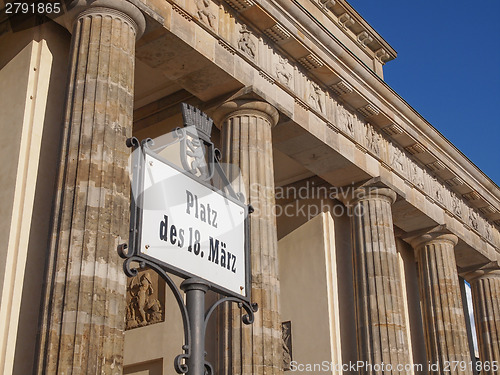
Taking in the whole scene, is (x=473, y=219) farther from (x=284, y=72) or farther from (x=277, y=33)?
(x=277, y=33)

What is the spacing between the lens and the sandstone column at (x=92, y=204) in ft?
26.0

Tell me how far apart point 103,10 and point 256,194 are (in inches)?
158

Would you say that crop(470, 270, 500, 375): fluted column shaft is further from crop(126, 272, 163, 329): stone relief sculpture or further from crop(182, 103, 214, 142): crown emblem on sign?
crop(182, 103, 214, 142): crown emblem on sign

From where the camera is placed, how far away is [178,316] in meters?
14.7

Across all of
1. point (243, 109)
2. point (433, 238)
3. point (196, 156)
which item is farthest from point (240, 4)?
point (196, 156)

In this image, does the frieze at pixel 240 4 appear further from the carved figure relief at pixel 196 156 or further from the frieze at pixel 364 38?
the carved figure relief at pixel 196 156

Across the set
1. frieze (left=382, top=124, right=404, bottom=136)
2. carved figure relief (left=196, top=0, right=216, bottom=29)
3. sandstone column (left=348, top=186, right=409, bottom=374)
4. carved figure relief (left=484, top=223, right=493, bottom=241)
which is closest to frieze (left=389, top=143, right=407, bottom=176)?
frieze (left=382, top=124, right=404, bottom=136)

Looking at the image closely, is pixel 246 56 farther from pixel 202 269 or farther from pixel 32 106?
pixel 202 269

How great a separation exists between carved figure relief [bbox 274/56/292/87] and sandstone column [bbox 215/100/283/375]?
40.5 inches

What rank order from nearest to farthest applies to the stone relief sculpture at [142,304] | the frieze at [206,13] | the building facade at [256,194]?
the building facade at [256,194], the frieze at [206,13], the stone relief sculpture at [142,304]

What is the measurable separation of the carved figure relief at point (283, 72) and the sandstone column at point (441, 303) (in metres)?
6.96

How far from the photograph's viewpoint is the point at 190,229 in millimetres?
3732

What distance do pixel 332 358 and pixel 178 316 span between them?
12.1ft

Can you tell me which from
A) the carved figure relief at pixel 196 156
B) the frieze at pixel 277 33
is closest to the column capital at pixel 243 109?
the frieze at pixel 277 33
